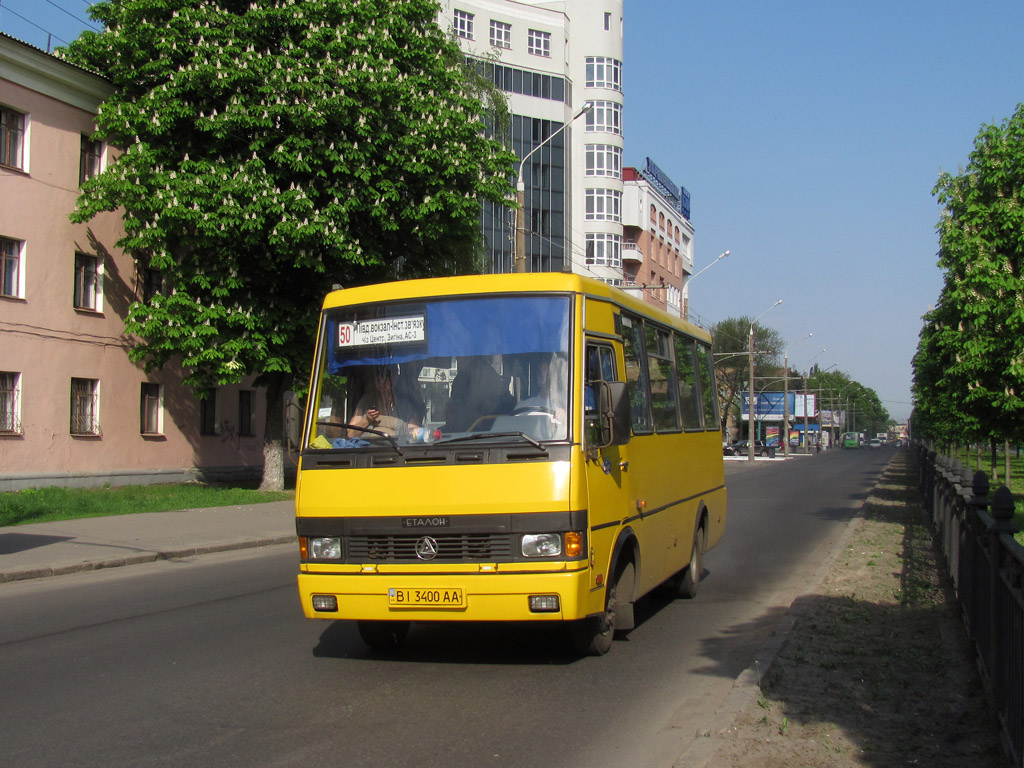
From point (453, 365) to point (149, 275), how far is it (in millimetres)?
23267

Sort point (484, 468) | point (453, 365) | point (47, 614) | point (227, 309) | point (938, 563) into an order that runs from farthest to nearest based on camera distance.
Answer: point (227, 309) < point (938, 563) < point (47, 614) < point (453, 365) < point (484, 468)

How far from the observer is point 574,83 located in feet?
233

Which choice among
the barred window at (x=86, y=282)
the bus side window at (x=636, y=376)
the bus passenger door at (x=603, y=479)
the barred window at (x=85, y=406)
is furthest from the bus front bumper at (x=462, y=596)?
the barred window at (x=86, y=282)

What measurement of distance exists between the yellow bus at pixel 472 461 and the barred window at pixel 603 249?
63.2 meters

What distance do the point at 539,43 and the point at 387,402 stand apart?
212 feet

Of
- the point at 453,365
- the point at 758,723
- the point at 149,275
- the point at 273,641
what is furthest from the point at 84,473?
the point at 758,723

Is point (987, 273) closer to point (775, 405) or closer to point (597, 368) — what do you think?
point (597, 368)

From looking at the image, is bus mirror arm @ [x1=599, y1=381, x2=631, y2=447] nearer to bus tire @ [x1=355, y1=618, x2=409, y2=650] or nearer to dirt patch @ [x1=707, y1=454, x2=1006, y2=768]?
dirt patch @ [x1=707, y1=454, x2=1006, y2=768]

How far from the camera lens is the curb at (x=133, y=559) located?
12.8 metres

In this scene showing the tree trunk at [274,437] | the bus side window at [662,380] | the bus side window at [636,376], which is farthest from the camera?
the tree trunk at [274,437]

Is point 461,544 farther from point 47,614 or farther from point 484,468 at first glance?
point 47,614

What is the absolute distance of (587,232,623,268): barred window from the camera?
233 feet

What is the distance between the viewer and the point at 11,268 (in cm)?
2461

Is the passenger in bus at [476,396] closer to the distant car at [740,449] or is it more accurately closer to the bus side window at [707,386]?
the bus side window at [707,386]
